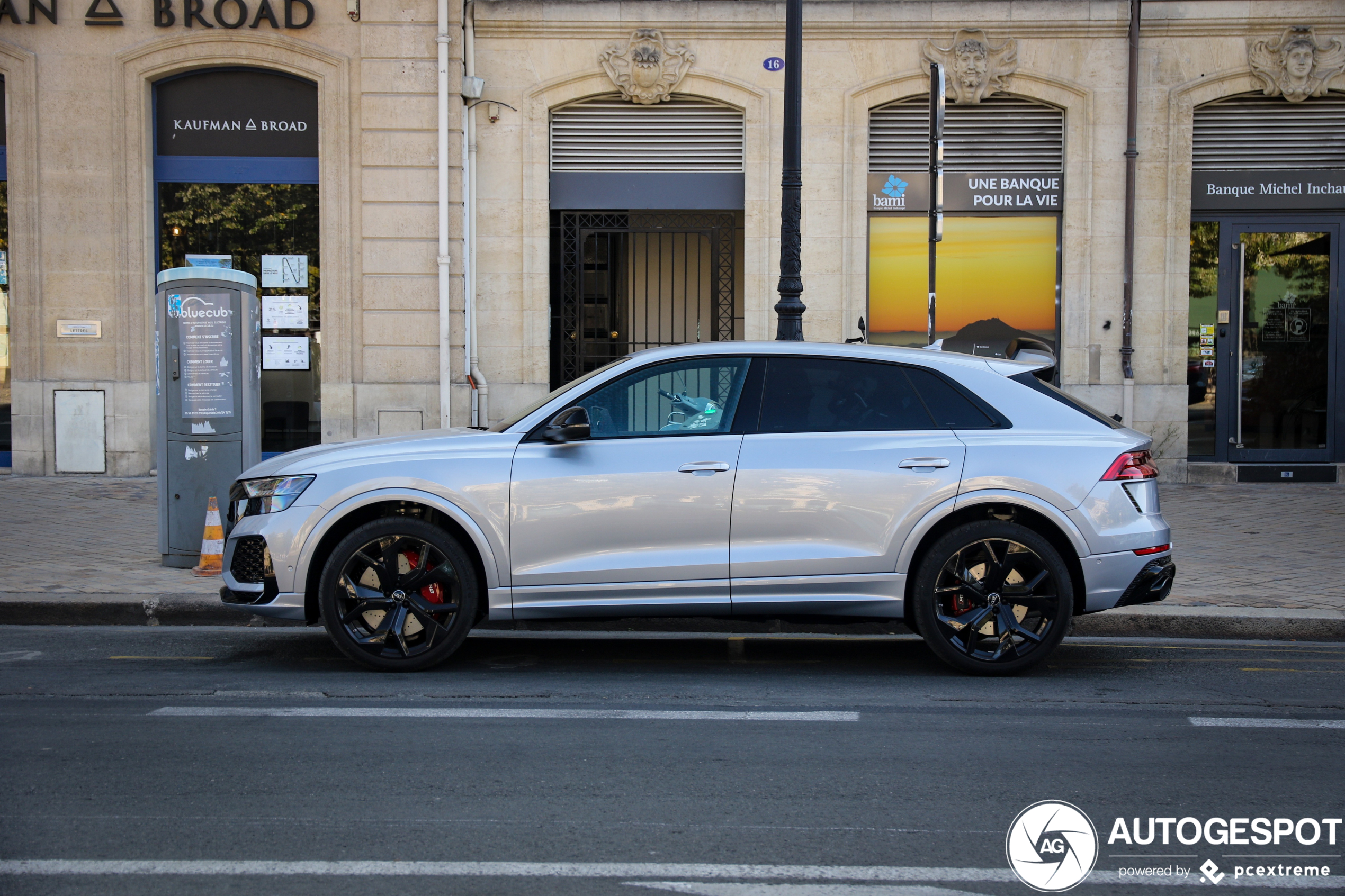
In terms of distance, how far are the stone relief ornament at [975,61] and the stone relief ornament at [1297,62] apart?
2734 millimetres

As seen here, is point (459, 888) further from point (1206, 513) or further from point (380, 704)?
point (1206, 513)

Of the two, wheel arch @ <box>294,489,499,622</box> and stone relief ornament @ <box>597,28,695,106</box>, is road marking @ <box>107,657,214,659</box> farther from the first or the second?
stone relief ornament @ <box>597,28,695,106</box>

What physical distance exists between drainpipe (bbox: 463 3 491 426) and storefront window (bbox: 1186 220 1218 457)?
8207 millimetres

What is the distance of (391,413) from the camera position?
13828mm

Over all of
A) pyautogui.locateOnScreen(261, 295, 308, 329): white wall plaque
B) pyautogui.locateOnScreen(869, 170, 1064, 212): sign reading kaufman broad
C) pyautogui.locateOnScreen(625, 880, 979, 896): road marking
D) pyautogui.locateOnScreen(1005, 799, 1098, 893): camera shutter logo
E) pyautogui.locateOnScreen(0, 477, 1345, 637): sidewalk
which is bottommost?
pyautogui.locateOnScreen(1005, 799, 1098, 893): camera shutter logo

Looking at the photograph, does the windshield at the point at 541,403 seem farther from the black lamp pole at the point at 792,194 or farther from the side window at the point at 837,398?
the black lamp pole at the point at 792,194

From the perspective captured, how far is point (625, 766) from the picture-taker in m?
4.41

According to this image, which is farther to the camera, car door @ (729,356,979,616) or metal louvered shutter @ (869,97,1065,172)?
metal louvered shutter @ (869,97,1065,172)

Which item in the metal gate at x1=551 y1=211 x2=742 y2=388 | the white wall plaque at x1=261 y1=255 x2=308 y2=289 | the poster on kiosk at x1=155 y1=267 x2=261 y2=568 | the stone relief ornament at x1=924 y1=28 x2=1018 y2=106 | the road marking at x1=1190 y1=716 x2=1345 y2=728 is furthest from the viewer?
the metal gate at x1=551 y1=211 x2=742 y2=388

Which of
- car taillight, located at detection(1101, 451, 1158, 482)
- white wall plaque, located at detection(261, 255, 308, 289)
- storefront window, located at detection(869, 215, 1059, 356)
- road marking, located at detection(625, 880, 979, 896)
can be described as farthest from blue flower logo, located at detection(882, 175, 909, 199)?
road marking, located at detection(625, 880, 979, 896)

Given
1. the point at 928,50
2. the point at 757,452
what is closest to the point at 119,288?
the point at 928,50

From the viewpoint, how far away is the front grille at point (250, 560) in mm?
5809

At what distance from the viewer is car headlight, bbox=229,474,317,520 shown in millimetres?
5797

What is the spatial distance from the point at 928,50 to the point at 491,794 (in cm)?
1174
